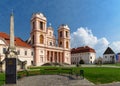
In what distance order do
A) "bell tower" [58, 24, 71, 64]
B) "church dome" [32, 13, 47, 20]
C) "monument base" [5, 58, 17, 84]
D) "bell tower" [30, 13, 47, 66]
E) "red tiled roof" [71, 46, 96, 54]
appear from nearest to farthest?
"monument base" [5, 58, 17, 84] < "bell tower" [30, 13, 47, 66] < "church dome" [32, 13, 47, 20] < "bell tower" [58, 24, 71, 64] < "red tiled roof" [71, 46, 96, 54]

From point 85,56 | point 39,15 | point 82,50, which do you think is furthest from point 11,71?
point 82,50

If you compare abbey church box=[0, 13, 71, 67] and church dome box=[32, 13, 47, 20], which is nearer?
abbey church box=[0, 13, 71, 67]

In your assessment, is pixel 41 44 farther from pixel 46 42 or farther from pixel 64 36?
pixel 64 36

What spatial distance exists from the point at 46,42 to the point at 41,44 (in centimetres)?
422

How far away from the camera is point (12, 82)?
19.7 metres

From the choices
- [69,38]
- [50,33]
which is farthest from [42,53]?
[69,38]

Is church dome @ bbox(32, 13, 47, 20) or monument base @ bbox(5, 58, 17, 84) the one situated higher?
church dome @ bbox(32, 13, 47, 20)

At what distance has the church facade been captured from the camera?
67000mm

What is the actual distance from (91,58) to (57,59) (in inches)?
1159

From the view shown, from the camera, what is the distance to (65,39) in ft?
264

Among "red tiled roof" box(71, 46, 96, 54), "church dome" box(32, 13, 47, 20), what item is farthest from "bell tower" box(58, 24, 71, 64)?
"red tiled roof" box(71, 46, 96, 54)

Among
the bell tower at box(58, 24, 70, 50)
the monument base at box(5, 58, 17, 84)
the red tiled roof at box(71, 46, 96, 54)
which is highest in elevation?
the bell tower at box(58, 24, 70, 50)

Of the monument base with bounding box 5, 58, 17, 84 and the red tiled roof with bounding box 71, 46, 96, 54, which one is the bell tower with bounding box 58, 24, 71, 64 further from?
the monument base with bounding box 5, 58, 17, 84

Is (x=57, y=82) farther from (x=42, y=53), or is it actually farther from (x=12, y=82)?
(x=42, y=53)
